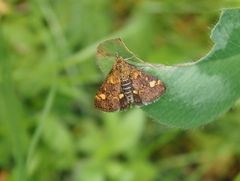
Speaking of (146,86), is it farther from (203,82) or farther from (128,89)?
(203,82)

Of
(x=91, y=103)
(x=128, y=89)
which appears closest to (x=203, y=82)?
(x=128, y=89)

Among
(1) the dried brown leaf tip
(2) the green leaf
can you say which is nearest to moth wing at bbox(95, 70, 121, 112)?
(1) the dried brown leaf tip

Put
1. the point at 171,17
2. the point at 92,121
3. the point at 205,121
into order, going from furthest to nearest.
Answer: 1. the point at 171,17
2. the point at 92,121
3. the point at 205,121

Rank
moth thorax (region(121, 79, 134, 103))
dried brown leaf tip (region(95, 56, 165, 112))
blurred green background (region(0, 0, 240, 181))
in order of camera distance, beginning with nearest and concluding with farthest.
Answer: dried brown leaf tip (region(95, 56, 165, 112)) < moth thorax (region(121, 79, 134, 103)) < blurred green background (region(0, 0, 240, 181))

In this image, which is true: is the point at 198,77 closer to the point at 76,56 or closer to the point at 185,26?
→ the point at 76,56

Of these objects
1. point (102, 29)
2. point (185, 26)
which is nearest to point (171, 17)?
point (185, 26)

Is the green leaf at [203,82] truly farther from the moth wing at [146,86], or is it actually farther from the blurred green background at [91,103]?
the blurred green background at [91,103]

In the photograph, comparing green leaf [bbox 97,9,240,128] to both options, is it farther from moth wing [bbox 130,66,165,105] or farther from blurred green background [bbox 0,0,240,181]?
blurred green background [bbox 0,0,240,181]
